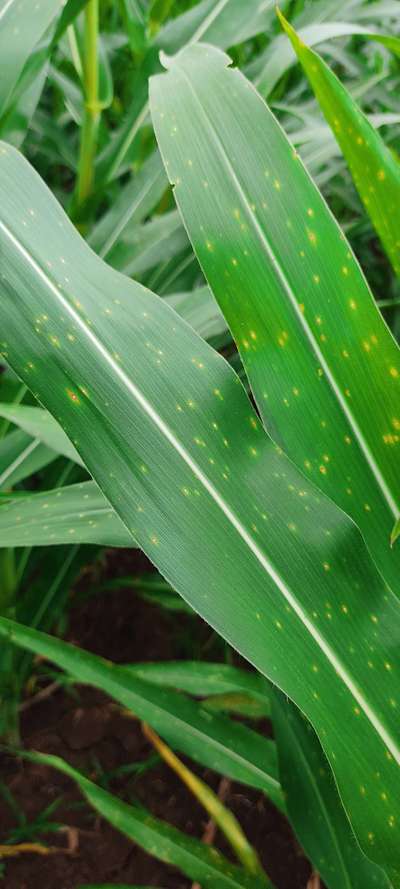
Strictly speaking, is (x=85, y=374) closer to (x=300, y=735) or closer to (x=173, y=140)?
(x=173, y=140)

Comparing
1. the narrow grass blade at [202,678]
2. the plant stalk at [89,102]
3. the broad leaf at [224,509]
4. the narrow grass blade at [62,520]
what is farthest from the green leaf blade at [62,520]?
the plant stalk at [89,102]

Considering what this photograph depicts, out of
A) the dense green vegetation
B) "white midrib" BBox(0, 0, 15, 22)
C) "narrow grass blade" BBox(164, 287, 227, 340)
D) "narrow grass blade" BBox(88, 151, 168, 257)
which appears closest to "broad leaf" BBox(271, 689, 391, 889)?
the dense green vegetation

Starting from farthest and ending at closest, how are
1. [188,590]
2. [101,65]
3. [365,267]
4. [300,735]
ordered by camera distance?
[365,267], [101,65], [300,735], [188,590]

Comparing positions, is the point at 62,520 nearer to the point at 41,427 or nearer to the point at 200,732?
the point at 41,427

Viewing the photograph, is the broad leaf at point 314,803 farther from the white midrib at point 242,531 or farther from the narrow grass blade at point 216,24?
the narrow grass blade at point 216,24

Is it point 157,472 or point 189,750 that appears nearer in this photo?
point 157,472

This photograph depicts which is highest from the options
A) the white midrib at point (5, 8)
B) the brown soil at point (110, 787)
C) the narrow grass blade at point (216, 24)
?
the white midrib at point (5, 8)

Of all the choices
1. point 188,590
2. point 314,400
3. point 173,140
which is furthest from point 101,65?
point 188,590

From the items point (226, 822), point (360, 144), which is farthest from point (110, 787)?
point (360, 144)
